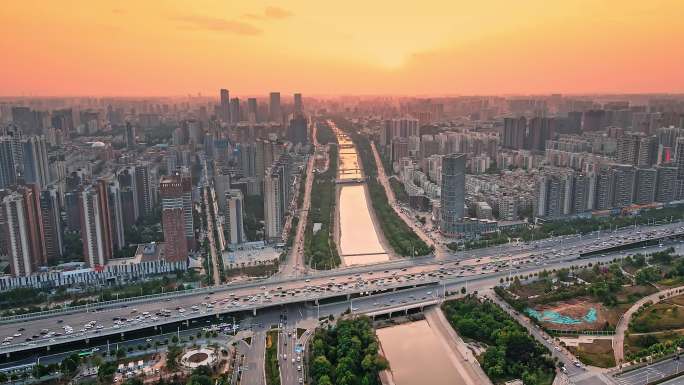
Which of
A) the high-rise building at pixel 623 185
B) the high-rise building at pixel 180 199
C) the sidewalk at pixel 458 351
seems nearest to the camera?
the sidewalk at pixel 458 351

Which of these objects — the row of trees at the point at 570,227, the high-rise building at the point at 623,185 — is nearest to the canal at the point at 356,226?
the row of trees at the point at 570,227

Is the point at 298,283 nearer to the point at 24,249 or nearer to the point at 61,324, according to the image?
the point at 61,324

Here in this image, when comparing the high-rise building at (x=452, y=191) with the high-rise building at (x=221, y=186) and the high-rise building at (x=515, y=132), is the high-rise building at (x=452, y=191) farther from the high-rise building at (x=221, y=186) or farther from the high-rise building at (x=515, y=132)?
the high-rise building at (x=515, y=132)

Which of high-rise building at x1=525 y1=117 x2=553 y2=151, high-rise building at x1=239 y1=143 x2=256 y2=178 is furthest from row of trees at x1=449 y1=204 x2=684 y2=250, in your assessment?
high-rise building at x1=525 y1=117 x2=553 y2=151

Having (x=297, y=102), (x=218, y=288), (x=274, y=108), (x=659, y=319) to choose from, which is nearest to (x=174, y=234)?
(x=218, y=288)

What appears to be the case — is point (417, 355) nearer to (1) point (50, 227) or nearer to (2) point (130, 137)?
(1) point (50, 227)

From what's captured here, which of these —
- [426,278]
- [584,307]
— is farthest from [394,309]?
[584,307]
